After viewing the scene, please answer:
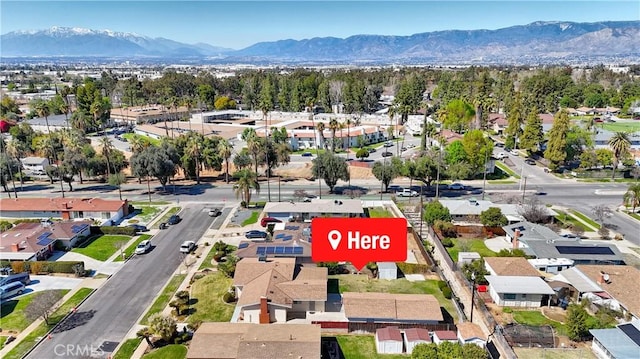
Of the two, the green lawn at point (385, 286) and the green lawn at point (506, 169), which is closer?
the green lawn at point (385, 286)

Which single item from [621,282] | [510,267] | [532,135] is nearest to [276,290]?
[510,267]

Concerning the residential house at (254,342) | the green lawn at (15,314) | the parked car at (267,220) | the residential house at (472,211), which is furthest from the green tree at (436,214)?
the green lawn at (15,314)

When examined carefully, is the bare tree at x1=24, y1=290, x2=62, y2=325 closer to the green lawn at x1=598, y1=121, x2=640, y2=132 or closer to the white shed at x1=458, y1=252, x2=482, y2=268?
the white shed at x1=458, y1=252, x2=482, y2=268

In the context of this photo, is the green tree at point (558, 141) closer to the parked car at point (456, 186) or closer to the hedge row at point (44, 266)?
the parked car at point (456, 186)

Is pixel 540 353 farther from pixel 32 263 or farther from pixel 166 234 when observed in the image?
pixel 32 263

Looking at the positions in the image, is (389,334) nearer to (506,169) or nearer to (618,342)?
(618,342)

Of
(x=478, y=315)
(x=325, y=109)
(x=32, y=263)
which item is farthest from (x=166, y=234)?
(x=325, y=109)
